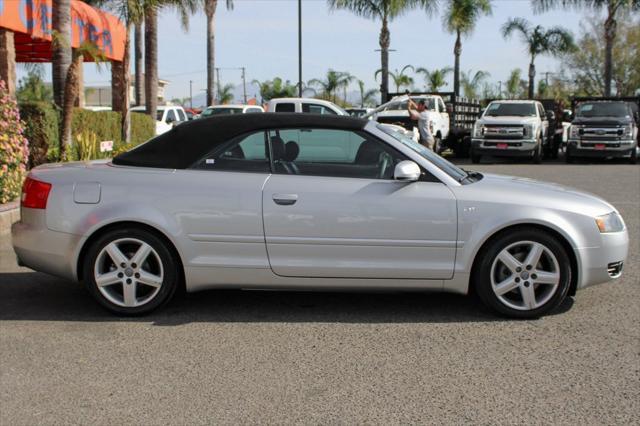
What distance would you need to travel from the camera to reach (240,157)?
5586 millimetres

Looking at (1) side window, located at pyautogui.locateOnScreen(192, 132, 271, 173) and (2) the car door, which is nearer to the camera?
(2) the car door

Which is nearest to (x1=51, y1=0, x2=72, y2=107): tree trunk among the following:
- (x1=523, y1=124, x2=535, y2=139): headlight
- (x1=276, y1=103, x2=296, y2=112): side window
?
(x1=276, y1=103, x2=296, y2=112): side window

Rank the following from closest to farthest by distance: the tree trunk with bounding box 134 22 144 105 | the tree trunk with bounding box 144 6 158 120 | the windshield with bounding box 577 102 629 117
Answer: the windshield with bounding box 577 102 629 117
the tree trunk with bounding box 144 6 158 120
the tree trunk with bounding box 134 22 144 105

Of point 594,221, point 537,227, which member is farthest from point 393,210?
point 594,221

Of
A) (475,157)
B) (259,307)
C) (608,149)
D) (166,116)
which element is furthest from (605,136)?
(259,307)

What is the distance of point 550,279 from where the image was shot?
17.8 feet

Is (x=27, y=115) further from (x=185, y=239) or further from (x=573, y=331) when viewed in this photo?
(x=573, y=331)

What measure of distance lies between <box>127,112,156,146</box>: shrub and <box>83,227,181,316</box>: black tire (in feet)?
51.8

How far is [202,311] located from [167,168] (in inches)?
44.4

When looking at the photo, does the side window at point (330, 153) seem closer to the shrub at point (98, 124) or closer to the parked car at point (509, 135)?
the shrub at point (98, 124)

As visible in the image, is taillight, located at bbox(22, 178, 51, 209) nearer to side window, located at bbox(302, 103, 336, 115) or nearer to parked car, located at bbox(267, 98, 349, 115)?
parked car, located at bbox(267, 98, 349, 115)

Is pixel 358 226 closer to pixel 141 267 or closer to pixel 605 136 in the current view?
pixel 141 267

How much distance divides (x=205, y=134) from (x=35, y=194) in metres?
1.35

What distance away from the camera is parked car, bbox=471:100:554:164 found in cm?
2317
